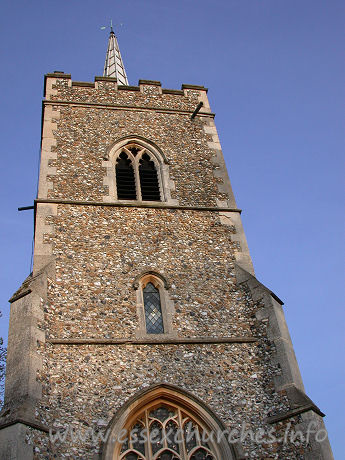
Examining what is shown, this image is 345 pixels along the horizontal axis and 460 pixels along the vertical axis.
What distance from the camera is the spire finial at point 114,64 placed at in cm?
1815

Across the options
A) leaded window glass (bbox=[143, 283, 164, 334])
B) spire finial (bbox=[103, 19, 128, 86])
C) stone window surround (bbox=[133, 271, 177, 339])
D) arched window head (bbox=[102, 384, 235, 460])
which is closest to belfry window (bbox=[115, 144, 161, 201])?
stone window surround (bbox=[133, 271, 177, 339])

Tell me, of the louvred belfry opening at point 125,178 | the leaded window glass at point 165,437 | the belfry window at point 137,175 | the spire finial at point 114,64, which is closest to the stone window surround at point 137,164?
the belfry window at point 137,175

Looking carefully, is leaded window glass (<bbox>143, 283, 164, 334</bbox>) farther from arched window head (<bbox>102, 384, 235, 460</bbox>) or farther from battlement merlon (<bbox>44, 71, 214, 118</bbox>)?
battlement merlon (<bbox>44, 71, 214, 118</bbox>)

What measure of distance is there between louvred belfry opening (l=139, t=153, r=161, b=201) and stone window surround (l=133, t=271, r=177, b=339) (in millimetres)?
2322

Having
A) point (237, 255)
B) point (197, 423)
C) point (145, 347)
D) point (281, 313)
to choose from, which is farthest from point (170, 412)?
point (237, 255)

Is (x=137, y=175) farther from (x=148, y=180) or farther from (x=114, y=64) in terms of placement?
(x=114, y=64)

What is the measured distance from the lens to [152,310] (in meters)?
9.07

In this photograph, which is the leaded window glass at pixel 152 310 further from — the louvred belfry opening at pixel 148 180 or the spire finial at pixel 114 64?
the spire finial at pixel 114 64

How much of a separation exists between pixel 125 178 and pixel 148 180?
503mm

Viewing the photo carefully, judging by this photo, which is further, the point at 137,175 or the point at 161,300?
the point at 137,175

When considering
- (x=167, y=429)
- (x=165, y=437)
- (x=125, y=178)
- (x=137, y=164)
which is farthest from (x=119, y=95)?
(x=165, y=437)

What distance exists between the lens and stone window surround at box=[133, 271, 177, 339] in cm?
860

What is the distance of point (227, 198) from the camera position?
11320 millimetres

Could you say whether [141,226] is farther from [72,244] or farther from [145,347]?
[145,347]
